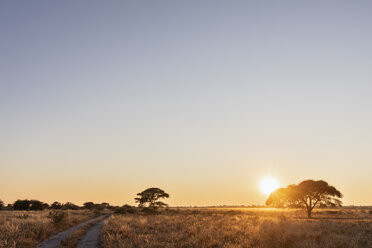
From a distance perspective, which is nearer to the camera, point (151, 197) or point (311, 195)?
point (311, 195)

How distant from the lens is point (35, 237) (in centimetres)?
2089

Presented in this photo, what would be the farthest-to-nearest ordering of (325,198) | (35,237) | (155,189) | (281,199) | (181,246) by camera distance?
(155,189) < (281,199) < (325,198) < (35,237) < (181,246)

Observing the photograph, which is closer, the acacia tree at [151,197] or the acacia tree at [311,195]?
the acacia tree at [311,195]

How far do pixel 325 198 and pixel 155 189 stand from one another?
153 feet

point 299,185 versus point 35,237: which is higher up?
point 299,185

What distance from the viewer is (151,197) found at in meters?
83.7

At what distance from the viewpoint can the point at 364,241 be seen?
1753 cm

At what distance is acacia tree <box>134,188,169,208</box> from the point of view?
83.2m

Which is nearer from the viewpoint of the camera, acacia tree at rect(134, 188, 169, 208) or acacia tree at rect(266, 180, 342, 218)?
acacia tree at rect(266, 180, 342, 218)

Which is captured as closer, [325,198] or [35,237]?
[35,237]

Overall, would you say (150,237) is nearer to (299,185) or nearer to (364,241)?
(364,241)

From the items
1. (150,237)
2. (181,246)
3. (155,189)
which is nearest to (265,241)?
(181,246)

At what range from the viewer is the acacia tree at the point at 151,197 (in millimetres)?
83188

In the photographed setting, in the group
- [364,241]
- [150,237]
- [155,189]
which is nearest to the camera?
[364,241]
